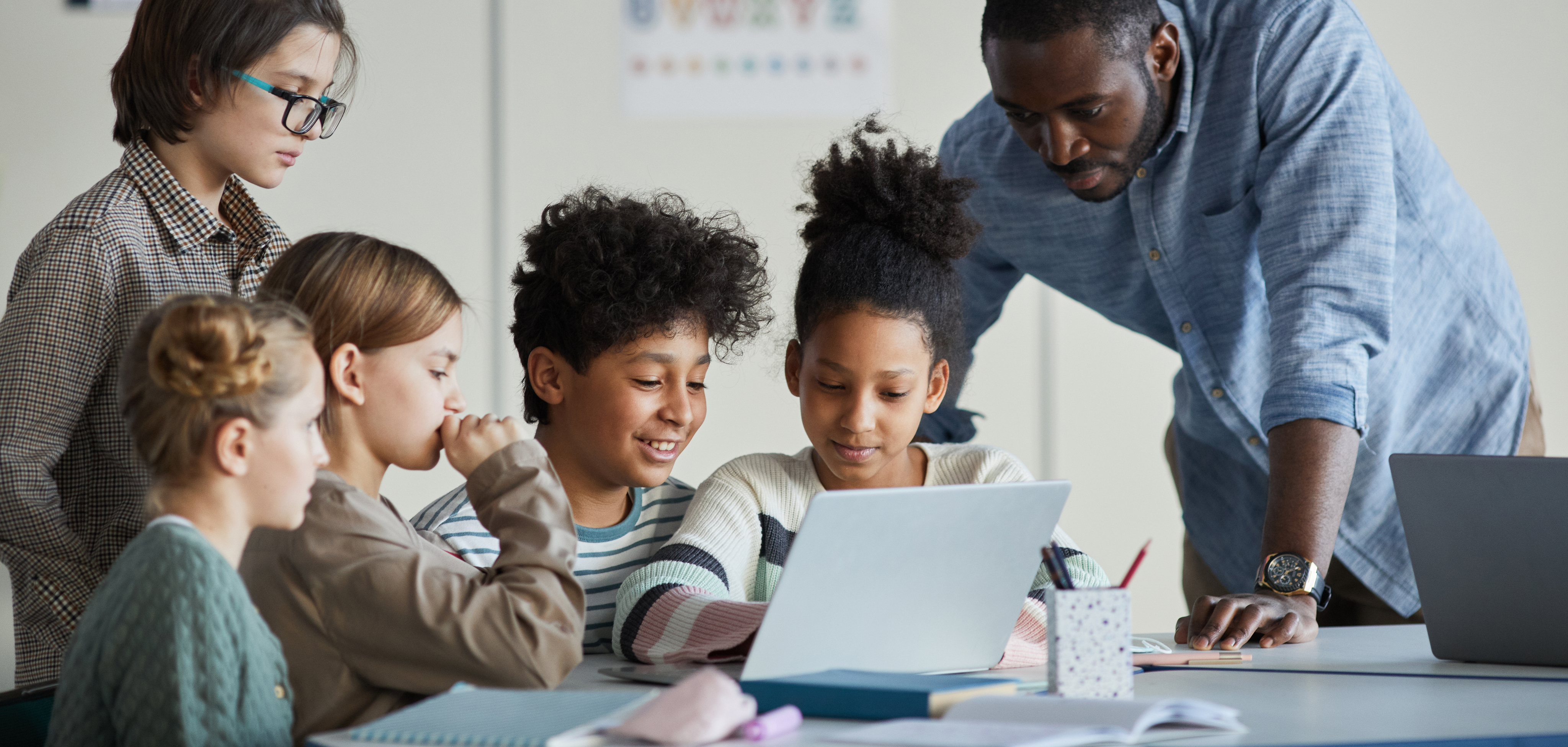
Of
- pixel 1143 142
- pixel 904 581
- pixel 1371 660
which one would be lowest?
pixel 1371 660

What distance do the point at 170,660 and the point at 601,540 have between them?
709mm

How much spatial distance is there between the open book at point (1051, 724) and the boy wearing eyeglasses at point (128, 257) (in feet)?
3.15

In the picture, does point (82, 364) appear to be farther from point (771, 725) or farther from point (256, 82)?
point (771, 725)

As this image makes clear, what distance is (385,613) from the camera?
1.04 m

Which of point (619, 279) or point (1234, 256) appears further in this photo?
point (1234, 256)

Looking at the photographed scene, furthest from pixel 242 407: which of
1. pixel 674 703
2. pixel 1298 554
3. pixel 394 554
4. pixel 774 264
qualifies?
pixel 774 264

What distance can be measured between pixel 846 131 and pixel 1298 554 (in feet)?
5.59

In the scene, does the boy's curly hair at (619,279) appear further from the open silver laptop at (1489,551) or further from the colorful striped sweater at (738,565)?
the open silver laptop at (1489,551)

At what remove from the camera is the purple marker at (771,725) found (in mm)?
852

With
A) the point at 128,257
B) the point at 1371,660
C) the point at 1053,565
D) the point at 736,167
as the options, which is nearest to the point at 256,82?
the point at 128,257

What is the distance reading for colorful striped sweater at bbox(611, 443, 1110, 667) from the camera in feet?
4.09

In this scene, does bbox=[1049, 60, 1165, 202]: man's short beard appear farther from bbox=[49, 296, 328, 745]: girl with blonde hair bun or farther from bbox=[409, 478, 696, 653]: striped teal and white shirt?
bbox=[49, 296, 328, 745]: girl with blonde hair bun

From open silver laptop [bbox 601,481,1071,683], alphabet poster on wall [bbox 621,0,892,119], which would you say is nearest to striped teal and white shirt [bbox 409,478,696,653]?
open silver laptop [bbox 601,481,1071,683]

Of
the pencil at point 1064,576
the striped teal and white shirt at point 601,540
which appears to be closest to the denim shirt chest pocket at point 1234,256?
the striped teal and white shirt at point 601,540
